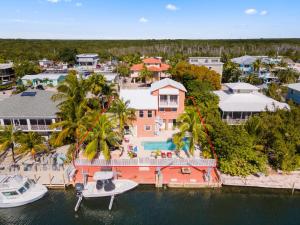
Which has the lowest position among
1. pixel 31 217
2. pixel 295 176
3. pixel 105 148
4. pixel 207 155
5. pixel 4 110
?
pixel 31 217

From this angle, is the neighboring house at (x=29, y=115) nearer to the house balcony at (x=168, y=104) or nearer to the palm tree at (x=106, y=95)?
the palm tree at (x=106, y=95)

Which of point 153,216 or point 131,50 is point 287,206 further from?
point 131,50

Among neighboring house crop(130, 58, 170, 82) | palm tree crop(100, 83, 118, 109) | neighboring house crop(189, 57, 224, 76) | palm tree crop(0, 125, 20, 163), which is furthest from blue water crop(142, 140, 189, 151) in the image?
neighboring house crop(130, 58, 170, 82)

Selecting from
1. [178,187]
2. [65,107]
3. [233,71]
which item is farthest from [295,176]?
[233,71]

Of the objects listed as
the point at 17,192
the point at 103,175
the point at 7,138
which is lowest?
the point at 17,192

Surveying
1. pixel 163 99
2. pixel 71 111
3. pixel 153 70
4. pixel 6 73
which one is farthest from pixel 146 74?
pixel 6 73

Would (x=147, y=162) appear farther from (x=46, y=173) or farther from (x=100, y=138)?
(x=46, y=173)

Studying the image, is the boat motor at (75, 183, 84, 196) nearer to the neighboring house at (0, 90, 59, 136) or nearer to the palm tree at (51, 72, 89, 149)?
the palm tree at (51, 72, 89, 149)
